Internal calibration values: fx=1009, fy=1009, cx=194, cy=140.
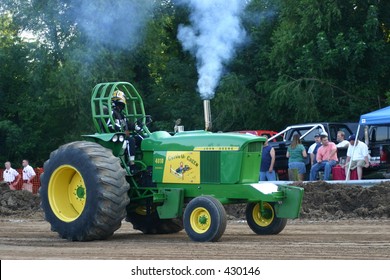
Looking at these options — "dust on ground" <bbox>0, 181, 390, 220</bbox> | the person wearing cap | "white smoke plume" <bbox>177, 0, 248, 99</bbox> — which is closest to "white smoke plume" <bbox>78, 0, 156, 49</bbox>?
"white smoke plume" <bbox>177, 0, 248, 99</bbox>

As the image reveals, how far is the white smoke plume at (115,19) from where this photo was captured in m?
30.3

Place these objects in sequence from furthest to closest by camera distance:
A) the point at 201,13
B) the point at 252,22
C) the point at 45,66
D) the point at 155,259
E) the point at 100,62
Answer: the point at 45,66
the point at 100,62
the point at 252,22
the point at 201,13
the point at 155,259

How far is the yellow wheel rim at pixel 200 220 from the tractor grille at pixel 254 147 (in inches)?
43.7

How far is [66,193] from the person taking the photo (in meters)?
14.1

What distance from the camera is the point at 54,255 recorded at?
454 inches

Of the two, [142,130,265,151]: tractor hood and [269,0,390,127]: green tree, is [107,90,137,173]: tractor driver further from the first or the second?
[269,0,390,127]: green tree

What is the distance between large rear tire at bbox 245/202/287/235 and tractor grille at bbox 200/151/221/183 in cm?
84

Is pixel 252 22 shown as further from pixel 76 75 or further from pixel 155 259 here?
pixel 155 259

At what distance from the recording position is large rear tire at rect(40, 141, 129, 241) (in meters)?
13.2

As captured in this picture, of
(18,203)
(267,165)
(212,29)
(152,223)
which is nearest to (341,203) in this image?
(267,165)

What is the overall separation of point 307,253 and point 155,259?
5.55ft

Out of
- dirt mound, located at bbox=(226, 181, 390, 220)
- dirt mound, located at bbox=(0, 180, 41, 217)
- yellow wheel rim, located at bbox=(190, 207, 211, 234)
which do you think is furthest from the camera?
dirt mound, located at bbox=(0, 180, 41, 217)

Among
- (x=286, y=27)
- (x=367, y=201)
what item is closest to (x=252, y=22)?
(x=286, y=27)

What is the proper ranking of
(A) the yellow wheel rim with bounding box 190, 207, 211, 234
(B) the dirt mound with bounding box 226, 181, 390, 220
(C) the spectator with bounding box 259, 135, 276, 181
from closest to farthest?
(A) the yellow wheel rim with bounding box 190, 207, 211, 234 → (B) the dirt mound with bounding box 226, 181, 390, 220 → (C) the spectator with bounding box 259, 135, 276, 181
